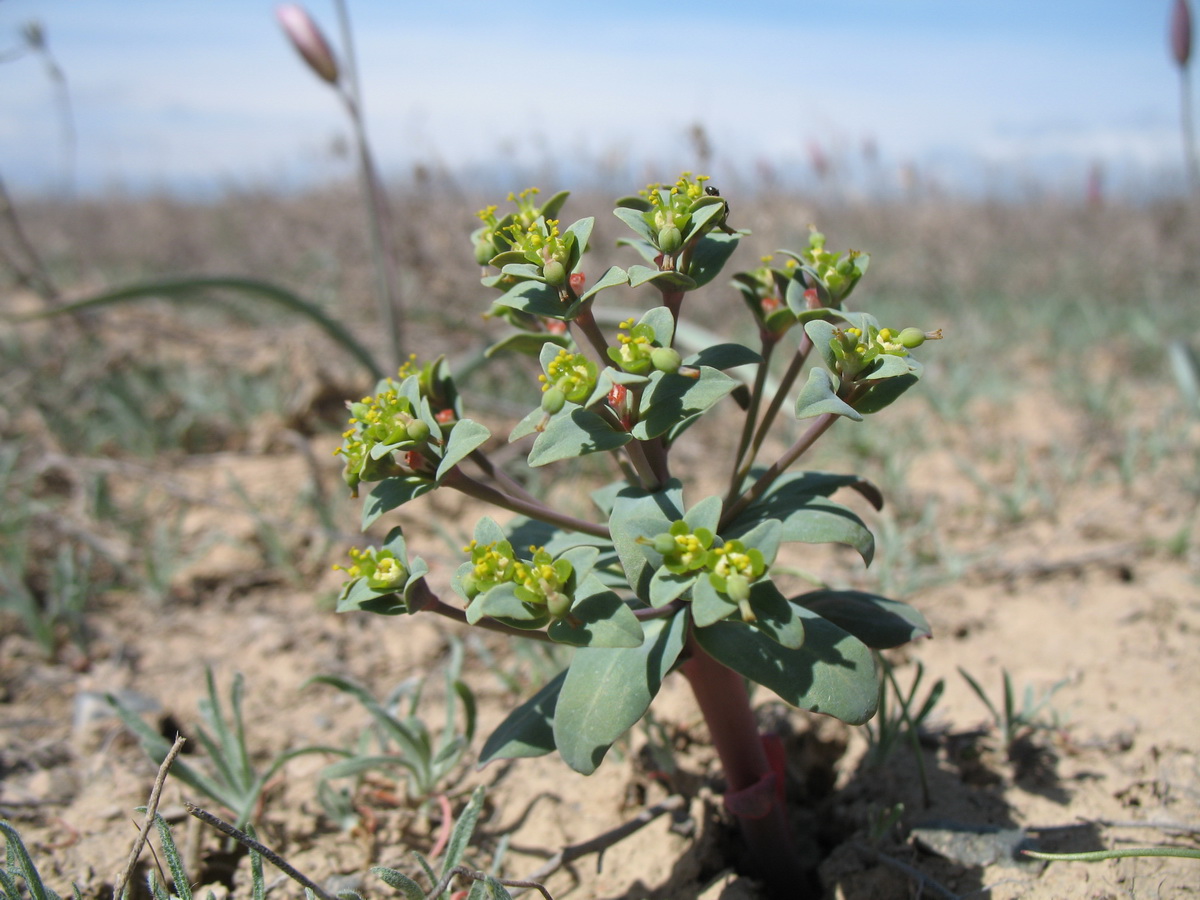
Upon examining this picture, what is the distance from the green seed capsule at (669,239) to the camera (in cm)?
111

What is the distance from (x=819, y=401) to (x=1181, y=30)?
3603mm

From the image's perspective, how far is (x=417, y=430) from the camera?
1.14m

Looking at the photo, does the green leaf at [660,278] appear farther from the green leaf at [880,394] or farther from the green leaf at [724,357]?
the green leaf at [880,394]

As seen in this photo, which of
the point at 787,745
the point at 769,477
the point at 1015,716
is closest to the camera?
the point at 769,477

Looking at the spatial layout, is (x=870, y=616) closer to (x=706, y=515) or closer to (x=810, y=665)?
(x=810, y=665)

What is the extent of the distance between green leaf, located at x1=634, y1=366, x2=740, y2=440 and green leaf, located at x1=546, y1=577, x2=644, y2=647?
0.22 meters

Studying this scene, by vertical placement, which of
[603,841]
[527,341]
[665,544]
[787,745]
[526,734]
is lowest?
[787,745]

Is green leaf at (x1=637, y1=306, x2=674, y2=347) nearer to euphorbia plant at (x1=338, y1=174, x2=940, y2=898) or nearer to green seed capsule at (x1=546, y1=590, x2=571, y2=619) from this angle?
euphorbia plant at (x1=338, y1=174, x2=940, y2=898)

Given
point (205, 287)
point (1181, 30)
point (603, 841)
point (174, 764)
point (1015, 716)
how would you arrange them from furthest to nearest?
1. point (1181, 30)
2. point (205, 287)
3. point (1015, 716)
4. point (174, 764)
5. point (603, 841)

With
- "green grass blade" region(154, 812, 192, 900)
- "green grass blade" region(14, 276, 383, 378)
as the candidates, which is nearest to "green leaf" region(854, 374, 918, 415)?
"green grass blade" region(154, 812, 192, 900)

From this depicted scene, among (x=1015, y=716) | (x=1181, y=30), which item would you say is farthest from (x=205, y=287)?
(x=1181, y=30)

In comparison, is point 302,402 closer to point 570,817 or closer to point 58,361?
point 58,361

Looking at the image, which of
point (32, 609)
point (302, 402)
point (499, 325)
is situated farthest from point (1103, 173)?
point (32, 609)

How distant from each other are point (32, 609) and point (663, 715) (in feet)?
5.89
